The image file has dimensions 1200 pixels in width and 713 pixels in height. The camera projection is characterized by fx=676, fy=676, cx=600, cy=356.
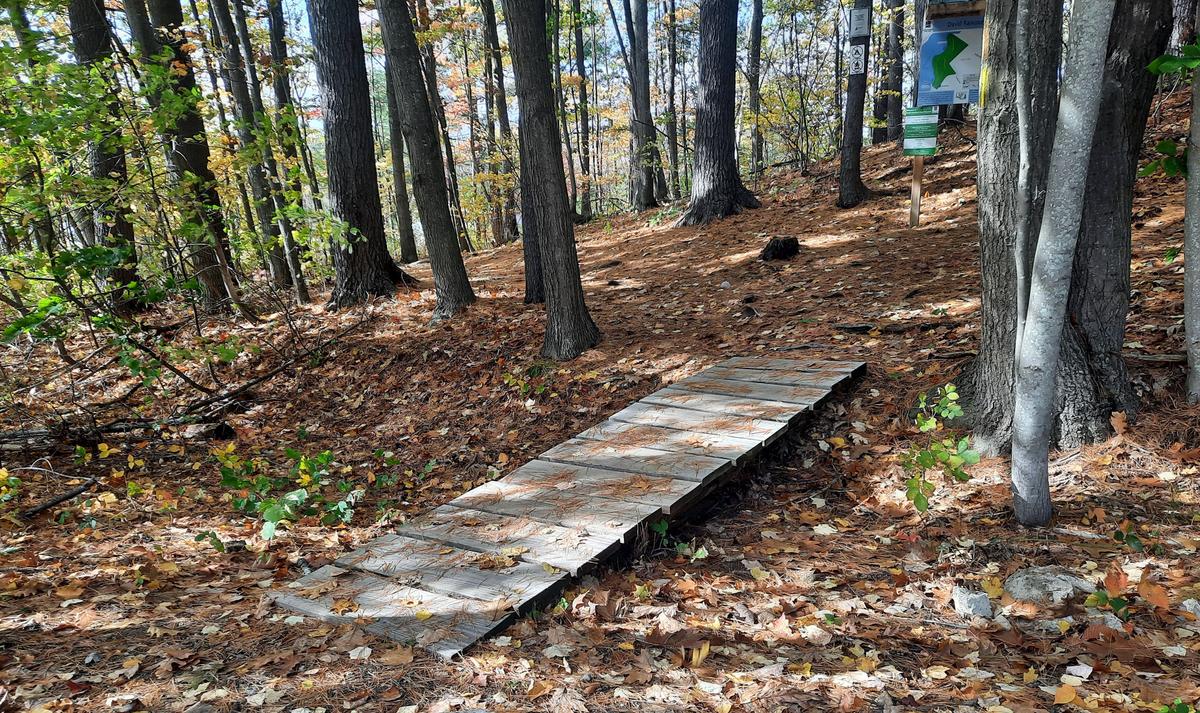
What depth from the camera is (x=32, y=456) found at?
5.21 meters

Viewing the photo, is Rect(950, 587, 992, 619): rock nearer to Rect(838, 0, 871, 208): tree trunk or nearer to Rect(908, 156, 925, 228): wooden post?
Rect(908, 156, 925, 228): wooden post

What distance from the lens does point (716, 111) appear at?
11.2 meters

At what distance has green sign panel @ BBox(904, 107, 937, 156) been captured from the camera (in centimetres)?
759

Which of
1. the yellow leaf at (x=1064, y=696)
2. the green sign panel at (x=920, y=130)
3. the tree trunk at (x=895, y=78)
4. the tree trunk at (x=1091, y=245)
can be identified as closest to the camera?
the yellow leaf at (x=1064, y=696)

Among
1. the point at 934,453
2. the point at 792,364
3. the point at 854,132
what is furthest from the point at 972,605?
the point at 854,132

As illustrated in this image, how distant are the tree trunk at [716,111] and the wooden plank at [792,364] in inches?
237

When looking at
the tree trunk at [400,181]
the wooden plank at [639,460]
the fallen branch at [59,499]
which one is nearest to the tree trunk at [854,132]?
the wooden plank at [639,460]

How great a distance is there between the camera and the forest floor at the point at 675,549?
250 centimetres

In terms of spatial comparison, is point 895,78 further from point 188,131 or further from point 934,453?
point 934,453

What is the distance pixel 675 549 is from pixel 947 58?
5665 mm

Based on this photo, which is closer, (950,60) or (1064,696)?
(1064,696)

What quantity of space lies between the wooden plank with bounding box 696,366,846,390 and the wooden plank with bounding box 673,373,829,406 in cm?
8

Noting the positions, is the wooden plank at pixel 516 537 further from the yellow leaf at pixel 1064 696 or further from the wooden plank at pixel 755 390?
the wooden plank at pixel 755 390

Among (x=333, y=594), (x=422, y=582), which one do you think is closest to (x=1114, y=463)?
(x=422, y=582)
